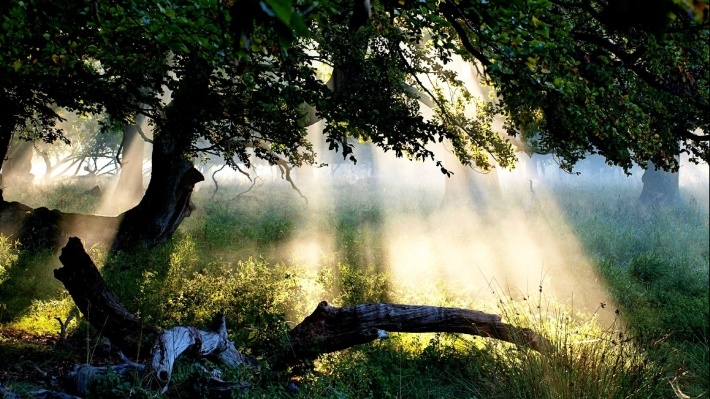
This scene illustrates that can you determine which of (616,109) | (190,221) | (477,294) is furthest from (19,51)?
(190,221)

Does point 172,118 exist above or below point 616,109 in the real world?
above

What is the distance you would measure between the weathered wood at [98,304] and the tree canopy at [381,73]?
2270 mm

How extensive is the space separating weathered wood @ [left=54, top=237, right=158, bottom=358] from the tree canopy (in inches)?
89.4

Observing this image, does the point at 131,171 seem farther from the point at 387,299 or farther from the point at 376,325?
the point at 376,325

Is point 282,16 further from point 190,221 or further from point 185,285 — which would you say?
point 190,221

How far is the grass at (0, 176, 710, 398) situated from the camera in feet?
18.6

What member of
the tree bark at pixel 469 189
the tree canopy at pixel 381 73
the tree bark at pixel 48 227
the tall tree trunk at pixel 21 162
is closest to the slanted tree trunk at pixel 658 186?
the tree bark at pixel 469 189

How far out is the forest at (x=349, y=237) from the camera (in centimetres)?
502

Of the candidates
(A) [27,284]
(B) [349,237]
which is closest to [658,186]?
(B) [349,237]

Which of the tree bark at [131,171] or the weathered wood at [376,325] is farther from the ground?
the tree bark at [131,171]

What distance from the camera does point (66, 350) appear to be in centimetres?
714

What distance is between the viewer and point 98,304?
6910mm

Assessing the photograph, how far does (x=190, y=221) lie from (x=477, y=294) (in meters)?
8.94

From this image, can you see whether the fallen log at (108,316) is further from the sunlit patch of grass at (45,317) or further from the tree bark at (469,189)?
the tree bark at (469,189)
